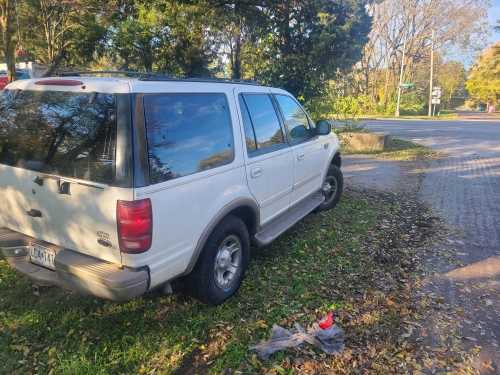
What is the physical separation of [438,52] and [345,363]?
41789 millimetres

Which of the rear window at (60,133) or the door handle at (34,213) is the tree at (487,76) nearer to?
the rear window at (60,133)

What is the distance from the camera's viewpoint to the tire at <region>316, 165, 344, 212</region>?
5.82 m

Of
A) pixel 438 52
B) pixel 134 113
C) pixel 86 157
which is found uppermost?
pixel 438 52

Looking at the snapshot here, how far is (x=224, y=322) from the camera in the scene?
3096mm

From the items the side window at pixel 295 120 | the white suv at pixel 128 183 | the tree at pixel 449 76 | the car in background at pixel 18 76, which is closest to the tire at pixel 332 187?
the side window at pixel 295 120

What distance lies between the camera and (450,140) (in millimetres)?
15438

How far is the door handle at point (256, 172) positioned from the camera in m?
3.46

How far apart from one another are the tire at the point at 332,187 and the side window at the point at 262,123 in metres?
1.89

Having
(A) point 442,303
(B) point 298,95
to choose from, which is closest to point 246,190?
(A) point 442,303

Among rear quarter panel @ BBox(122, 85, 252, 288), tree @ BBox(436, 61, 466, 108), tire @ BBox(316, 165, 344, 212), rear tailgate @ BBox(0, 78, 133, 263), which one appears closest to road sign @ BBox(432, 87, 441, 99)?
tree @ BBox(436, 61, 466, 108)

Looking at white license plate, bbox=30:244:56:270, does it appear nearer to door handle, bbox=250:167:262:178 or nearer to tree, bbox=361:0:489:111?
door handle, bbox=250:167:262:178

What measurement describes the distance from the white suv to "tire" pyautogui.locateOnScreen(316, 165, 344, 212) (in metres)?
2.49

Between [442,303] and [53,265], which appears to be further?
[442,303]

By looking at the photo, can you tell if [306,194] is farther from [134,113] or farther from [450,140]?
[450,140]
